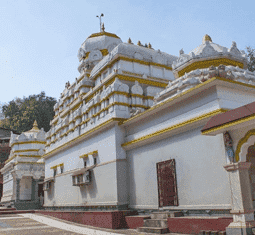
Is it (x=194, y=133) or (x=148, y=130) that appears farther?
(x=148, y=130)

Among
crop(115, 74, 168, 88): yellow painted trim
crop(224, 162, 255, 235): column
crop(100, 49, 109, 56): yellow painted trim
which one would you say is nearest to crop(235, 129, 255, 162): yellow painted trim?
crop(224, 162, 255, 235): column

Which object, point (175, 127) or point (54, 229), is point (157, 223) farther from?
point (54, 229)

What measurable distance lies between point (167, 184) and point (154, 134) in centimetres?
209

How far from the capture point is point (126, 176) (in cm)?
1411

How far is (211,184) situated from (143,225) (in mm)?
3549

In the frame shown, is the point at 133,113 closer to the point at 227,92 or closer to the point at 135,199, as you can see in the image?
the point at 135,199

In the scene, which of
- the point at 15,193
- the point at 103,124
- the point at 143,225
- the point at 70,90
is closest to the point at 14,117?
the point at 15,193

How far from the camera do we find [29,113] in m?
50.4

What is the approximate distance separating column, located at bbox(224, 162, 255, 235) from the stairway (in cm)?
277

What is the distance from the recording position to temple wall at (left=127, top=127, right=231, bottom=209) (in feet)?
31.5

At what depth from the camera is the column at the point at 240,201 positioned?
26.2 feet

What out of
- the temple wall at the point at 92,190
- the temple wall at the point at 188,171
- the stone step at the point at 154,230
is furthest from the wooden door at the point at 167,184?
the temple wall at the point at 92,190

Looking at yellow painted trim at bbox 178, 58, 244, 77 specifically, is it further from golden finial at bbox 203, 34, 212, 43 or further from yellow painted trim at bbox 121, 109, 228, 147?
yellow painted trim at bbox 121, 109, 228, 147

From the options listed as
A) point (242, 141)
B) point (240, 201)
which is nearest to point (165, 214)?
point (240, 201)
